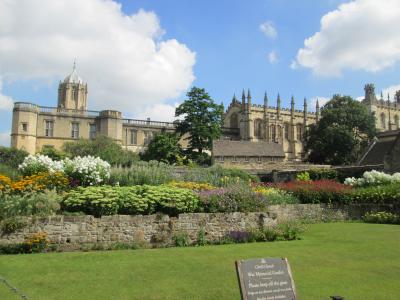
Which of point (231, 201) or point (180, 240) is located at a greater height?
point (231, 201)

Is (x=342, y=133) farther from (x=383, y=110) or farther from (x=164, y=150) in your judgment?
(x=383, y=110)

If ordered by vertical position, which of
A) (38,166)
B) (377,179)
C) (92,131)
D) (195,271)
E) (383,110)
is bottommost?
(195,271)

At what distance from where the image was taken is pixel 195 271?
8367 mm

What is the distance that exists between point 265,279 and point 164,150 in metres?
41.3

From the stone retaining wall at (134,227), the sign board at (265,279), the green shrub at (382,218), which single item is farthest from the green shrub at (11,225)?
the green shrub at (382,218)

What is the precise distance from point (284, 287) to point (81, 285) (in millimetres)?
4097

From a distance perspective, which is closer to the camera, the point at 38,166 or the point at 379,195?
the point at 38,166

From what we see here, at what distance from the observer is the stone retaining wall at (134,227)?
1120cm

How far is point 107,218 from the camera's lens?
467 inches

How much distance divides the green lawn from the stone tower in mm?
70846

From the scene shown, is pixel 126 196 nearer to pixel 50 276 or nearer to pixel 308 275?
pixel 50 276

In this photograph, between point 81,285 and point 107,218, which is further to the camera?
point 107,218

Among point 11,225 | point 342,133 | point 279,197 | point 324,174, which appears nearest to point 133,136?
point 342,133

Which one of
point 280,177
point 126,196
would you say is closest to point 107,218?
point 126,196
